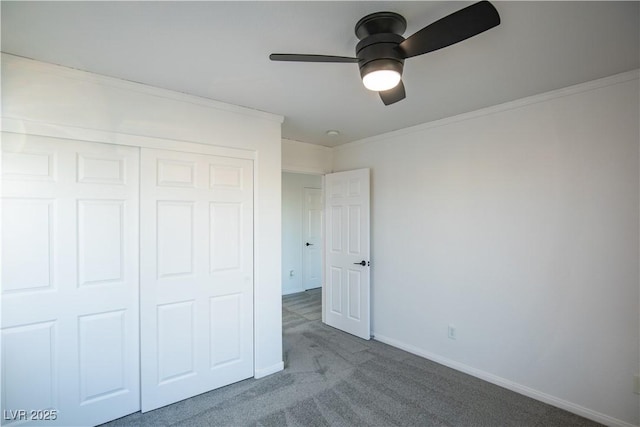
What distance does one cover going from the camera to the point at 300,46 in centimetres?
181

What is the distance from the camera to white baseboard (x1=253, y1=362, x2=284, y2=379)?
288cm

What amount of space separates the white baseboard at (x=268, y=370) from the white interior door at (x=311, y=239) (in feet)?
10.4

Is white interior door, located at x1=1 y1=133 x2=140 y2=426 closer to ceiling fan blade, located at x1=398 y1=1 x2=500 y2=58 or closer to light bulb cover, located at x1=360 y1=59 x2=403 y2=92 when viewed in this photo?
light bulb cover, located at x1=360 y1=59 x2=403 y2=92

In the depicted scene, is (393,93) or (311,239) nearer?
(393,93)

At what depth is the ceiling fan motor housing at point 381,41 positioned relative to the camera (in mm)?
1533

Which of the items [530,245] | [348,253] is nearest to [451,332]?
[530,245]

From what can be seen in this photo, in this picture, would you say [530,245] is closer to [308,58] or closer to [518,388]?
[518,388]

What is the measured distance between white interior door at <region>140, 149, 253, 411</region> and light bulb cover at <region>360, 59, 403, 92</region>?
5.15 feet

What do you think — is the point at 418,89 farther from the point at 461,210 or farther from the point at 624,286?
the point at 624,286

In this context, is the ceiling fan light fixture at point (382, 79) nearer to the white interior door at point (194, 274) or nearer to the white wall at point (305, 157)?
the white interior door at point (194, 274)

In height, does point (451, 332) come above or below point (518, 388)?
above

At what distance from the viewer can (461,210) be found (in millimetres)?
3076

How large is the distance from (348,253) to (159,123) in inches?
101

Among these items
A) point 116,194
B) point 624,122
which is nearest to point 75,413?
point 116,194
